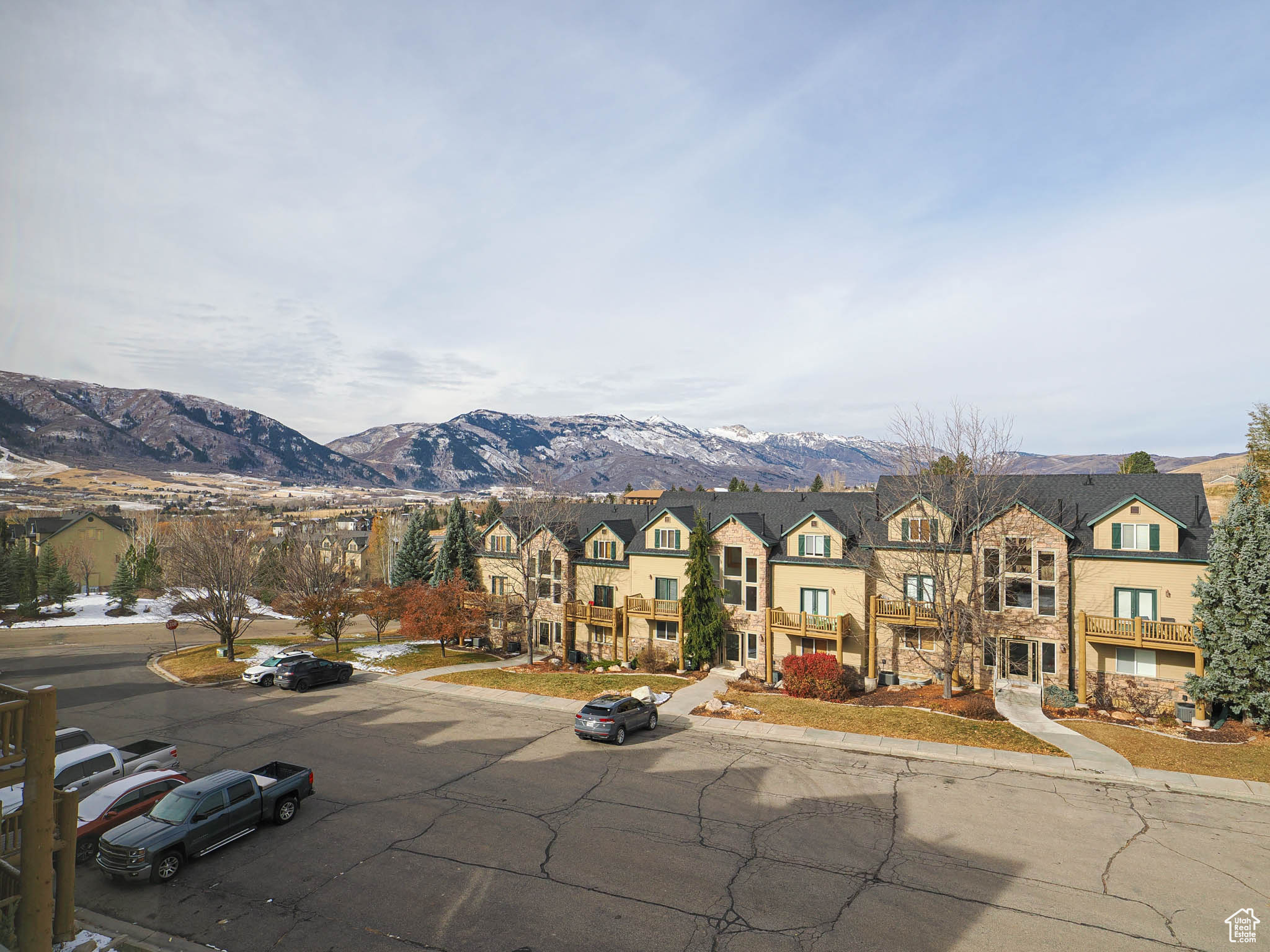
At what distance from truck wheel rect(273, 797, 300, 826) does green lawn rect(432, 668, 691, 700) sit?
48.3 feet

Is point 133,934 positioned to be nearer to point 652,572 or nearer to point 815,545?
point 652,572

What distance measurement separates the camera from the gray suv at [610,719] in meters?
23.0

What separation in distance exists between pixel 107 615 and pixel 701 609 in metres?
67.5

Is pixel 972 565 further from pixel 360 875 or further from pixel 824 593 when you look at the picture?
pixel 360 875

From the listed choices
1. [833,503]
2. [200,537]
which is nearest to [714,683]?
[833,503]

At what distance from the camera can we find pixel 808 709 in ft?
89.8

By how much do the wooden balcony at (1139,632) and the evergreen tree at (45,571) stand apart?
306ft

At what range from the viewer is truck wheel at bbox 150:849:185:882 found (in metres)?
13.7

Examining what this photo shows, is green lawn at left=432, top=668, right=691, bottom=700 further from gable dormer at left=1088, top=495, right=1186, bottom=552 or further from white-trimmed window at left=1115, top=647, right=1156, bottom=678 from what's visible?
gable dormer at left=1088, top=495, right=1186, bottom=552

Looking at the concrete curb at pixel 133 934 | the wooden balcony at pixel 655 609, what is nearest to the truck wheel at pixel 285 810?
the concrete curb at pixel 133 934

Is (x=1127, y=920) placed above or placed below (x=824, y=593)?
below

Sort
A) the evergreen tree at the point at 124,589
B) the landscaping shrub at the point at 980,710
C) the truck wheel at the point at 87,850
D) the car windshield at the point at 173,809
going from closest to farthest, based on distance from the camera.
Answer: the car windshield at the point at 173,809
the truck wheel at the point at 87,850
the landscaping shrub at the point at 980,710
the evergreen tree at the point at 124,589

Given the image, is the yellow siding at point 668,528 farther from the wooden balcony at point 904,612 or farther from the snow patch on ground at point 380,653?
the snow patch on ground at point 380,653

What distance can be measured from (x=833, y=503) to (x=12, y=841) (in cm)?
3637
